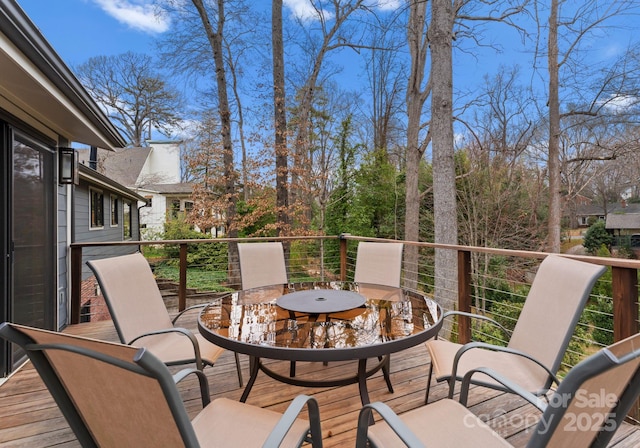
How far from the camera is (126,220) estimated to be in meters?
12.7

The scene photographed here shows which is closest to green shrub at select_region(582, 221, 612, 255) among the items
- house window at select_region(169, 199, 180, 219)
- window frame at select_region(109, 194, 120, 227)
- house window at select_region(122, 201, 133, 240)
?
window frame at select_region(109, 194, 120, 227)

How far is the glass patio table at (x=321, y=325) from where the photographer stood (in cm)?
154

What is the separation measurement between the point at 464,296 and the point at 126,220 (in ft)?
42.7

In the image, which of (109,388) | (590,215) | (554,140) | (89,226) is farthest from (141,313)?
(590,215)

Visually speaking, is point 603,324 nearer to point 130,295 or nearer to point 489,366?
point 489,366

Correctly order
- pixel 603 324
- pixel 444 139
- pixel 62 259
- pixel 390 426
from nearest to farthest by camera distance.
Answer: pixel 390 426 → pixel 62 259 → pixel 444 139 → pixel 603 324

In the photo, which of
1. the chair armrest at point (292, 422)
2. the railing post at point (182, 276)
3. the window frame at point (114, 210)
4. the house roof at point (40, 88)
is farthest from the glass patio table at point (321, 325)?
the window frame at point (114, 210)

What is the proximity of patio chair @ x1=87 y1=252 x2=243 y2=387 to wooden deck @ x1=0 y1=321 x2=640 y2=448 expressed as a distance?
354 millimetres

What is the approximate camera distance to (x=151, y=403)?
3.00 ft

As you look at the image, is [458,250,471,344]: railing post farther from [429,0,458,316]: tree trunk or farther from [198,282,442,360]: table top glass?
[429,0,458,316]: tree trunk

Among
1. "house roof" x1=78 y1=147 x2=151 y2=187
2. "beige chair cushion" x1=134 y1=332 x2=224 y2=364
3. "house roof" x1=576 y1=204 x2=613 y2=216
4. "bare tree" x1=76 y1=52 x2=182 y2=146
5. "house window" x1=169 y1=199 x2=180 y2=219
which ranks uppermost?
"bare tree" x1=76 y1=52 x2=182 y2=146

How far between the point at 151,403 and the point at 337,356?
2.62 ft

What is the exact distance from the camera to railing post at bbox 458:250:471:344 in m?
3.10

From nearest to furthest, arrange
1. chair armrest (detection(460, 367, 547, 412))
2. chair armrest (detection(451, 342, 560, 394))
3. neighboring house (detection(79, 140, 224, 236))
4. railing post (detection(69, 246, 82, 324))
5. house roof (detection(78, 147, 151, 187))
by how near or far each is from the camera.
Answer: chair armrest (detection(460, 367, 547, 412)) → chair armrest (detection(451, 342, 560, 394)) → railing post (detection(69, 246, 82, 324)) → neighboring house (detection(79, 140, 224, 236)) → house roof (detection(78, 147, 151, 187))
